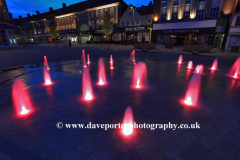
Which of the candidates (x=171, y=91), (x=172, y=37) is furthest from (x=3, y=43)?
(x=172, y=37)

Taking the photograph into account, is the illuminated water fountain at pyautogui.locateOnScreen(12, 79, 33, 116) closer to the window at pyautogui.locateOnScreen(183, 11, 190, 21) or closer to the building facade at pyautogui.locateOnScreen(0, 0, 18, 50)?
the building facade at pyautogui.locateOnScreen(0, 0, 18, 50)

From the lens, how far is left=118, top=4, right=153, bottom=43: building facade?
3265 cm

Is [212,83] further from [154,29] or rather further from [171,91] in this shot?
[154,29]

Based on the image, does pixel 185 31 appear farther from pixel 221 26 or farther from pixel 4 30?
pixel 4 30

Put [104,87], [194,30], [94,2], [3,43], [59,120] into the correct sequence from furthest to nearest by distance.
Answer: [94,2] → [194,30] → [3,43] → [104,87] → [59,120]

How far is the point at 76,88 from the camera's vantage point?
5.23 metres

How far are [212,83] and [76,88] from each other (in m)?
6.38

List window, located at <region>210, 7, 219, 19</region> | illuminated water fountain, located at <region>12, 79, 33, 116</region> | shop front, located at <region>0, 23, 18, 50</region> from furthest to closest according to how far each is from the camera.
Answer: window, located at <region>210, 7, 219, 19</region>, shop front, located at <region>0, 23, 18, 50</region>, illuminated water fountain, located at <region>12, 79, 33, 116</region>

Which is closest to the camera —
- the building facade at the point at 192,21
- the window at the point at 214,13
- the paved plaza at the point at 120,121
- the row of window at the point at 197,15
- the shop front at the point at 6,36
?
the paved plaza at the point at 120,121

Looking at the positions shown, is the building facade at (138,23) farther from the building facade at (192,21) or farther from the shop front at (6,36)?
the shop front at (6,36)

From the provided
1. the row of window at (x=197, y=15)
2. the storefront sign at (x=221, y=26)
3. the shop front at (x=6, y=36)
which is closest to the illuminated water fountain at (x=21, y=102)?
the shop front at (x=6, y=36)

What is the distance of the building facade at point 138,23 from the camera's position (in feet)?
107

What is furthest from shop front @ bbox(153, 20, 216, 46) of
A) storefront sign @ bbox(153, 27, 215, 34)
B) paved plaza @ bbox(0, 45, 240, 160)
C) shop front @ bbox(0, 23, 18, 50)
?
shop front @ bbox(0, 23, 18, 50)

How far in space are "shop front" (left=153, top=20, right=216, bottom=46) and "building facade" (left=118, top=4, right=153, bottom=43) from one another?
2.80 meters
